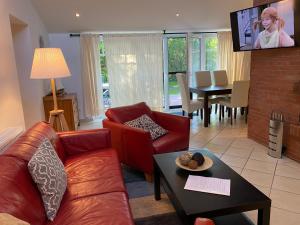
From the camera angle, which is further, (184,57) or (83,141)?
(184,57)

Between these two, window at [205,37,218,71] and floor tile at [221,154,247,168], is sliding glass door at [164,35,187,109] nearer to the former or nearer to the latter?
window at [205,37,218,71]

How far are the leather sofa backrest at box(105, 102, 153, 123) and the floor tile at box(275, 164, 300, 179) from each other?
1.73m

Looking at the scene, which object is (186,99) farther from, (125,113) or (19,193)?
(19,193)

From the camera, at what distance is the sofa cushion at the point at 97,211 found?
1396 mm

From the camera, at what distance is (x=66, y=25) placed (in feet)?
16.2

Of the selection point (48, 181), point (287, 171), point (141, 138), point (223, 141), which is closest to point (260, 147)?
point (223, 141)

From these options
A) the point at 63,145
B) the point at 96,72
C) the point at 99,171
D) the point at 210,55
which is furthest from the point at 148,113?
the point at 210,55

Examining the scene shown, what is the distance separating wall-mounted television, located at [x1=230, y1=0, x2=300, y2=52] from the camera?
A: 2834mm

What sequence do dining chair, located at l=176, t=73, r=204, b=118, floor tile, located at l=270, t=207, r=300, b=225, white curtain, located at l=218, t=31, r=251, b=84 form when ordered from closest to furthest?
floor tile, located at l=270, t=207, r=300, b=225 → dining chair, located at l=176, t=73, r=204, b=118 → white curtain, located at l=218, t=31, r=251, b=84

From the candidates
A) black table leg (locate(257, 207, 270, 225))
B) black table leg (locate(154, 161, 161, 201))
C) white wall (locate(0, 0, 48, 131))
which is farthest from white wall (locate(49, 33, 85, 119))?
black table leg (locate(257, 207, 270, 225))

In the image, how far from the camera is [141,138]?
2.60 metres

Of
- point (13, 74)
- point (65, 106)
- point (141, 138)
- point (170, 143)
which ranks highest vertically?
point (13, 74)

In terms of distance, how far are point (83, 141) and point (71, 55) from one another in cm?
335

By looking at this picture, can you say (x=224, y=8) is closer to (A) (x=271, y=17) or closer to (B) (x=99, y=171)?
(A) (x=271, y=17)
